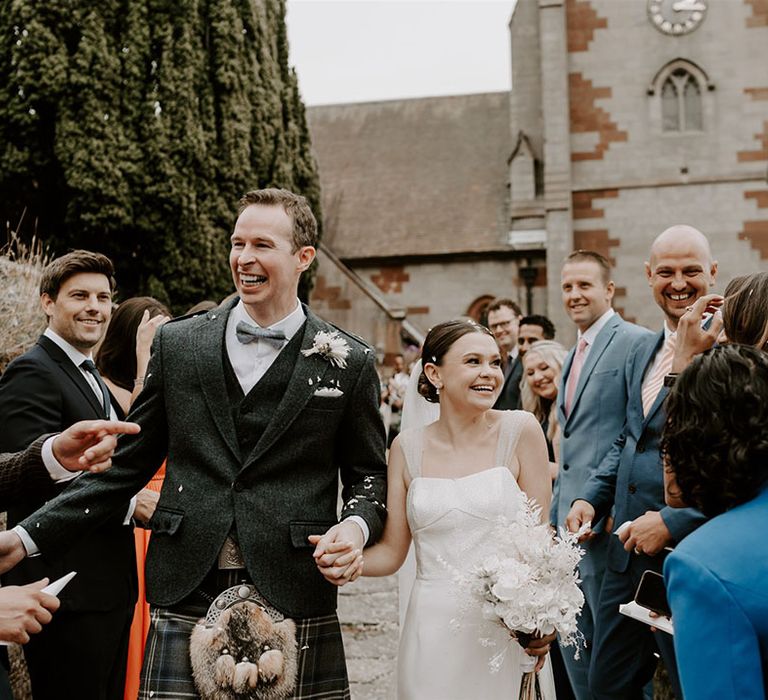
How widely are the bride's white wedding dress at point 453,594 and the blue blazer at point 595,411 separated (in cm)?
88

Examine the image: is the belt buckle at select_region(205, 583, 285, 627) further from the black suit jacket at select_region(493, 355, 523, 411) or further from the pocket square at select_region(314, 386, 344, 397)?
the black suit jacket at select_region(493, 355, 523, 411)

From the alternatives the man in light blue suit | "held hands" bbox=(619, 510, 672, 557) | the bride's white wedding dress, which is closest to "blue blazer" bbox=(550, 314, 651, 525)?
the man in light blue suit

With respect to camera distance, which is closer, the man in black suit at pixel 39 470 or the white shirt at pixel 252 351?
the man in black suit at pixel 39 470

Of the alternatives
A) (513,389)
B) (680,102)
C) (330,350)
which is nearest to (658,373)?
(330,350)

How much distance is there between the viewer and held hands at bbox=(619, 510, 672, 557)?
10.8ft

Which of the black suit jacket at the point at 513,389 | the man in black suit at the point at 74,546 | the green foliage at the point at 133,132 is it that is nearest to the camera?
the man in black suit at the point at 74,546

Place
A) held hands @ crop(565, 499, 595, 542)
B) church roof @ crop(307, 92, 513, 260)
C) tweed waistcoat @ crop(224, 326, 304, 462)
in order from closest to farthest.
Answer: tweed waistcoat @ crop(224, 326, 304, 462) < held hands @ crop(565, 499, 595, 542) < church roof @ crop(307, 92, 513, 260)

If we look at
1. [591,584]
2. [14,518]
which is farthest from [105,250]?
[591,584]

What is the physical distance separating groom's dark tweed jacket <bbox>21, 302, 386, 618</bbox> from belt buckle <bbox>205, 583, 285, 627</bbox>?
5 centimetres

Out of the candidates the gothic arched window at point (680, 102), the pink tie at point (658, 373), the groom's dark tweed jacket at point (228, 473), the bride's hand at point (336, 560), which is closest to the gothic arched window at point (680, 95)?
the gothic arched window at point (680, 102)

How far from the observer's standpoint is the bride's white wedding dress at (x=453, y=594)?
3283 millimetres

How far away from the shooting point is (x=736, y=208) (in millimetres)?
19234

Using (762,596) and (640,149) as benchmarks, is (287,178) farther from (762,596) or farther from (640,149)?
(762,596)

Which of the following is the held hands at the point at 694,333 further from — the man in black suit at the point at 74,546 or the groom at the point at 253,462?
the man in black suit at the point at 74,546
